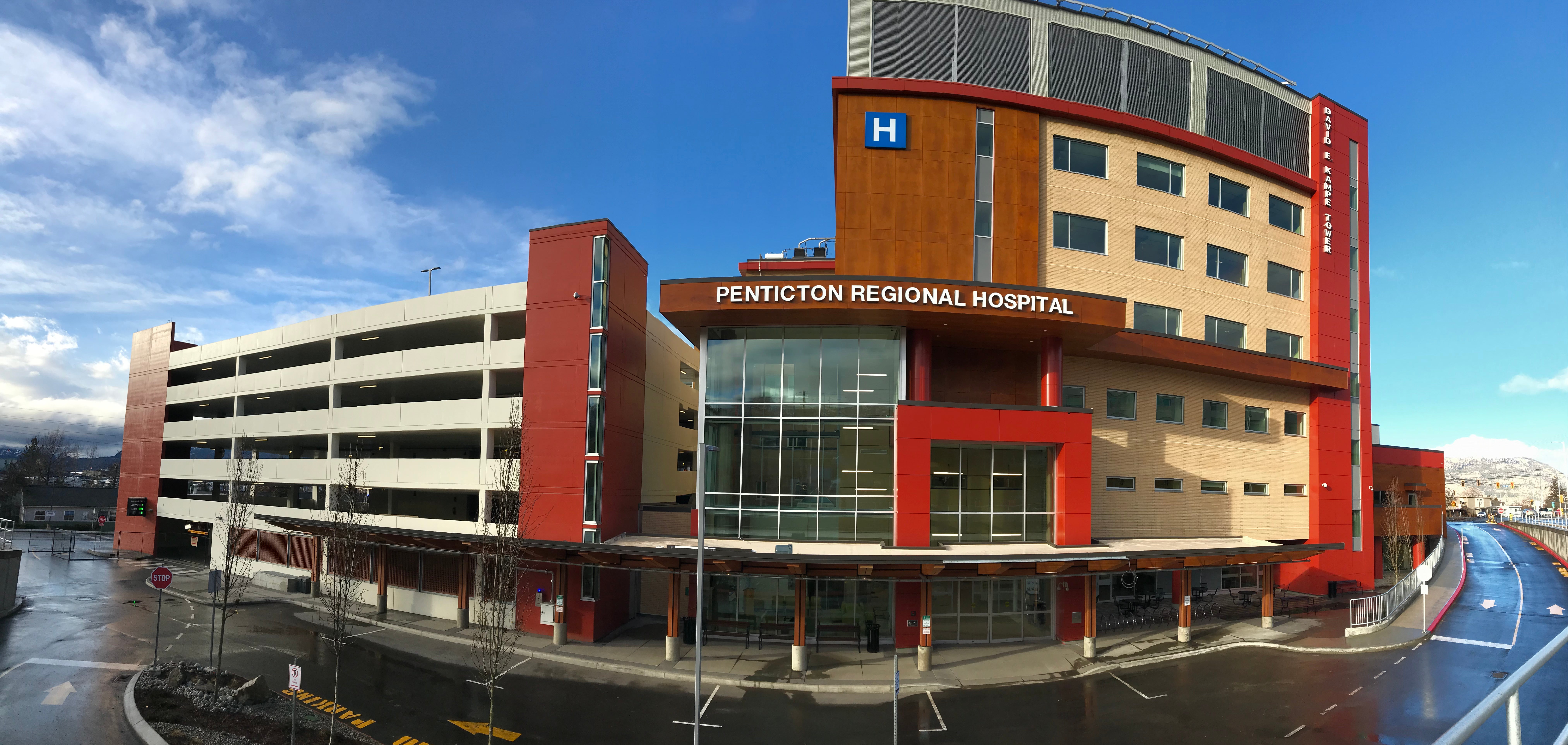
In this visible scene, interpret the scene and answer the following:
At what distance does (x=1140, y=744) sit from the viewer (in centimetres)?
1919

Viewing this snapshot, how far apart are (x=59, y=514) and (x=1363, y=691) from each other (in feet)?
392

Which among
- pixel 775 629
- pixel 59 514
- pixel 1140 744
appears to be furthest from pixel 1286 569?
pixel 59 514

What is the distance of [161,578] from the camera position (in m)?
23.7

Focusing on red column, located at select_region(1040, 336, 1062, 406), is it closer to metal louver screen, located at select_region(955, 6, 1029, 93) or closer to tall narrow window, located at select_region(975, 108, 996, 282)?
tall narrow window, located at select_region(975, 108, 996, 282)

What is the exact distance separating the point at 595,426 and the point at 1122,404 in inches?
959

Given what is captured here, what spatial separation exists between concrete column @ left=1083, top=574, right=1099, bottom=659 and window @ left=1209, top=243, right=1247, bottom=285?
1907 cm

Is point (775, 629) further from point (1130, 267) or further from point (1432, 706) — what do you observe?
point (1130, 267)

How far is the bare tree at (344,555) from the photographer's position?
22125 millimetres

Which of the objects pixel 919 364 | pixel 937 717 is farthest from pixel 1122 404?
pixel 937 717

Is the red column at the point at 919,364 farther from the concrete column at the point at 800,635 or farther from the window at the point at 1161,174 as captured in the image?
the window at the point at 1161,174

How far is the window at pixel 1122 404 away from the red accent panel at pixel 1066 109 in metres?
13.1

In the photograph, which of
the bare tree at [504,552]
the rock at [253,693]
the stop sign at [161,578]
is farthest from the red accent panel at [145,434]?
the rock at [253,693]

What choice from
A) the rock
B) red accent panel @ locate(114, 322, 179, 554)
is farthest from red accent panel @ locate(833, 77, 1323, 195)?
red accent panel @ locate(114, 322, 179, 554)

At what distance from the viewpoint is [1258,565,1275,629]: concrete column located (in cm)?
3155
